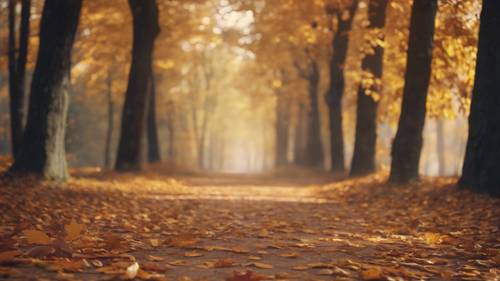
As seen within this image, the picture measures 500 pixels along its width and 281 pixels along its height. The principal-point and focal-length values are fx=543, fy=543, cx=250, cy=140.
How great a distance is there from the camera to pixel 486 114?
9922 millimetres

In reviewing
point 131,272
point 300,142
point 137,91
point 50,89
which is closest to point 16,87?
point 137,91

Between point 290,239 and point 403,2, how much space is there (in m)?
10.3

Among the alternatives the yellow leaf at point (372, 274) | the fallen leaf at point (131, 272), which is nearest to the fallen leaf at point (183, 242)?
the fallen leaf at point (131, 272)

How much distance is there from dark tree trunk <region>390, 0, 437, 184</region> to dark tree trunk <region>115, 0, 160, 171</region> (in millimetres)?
8291

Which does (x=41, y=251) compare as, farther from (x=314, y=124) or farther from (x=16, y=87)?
(x=314, y=124)

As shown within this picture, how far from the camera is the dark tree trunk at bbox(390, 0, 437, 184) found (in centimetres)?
1265

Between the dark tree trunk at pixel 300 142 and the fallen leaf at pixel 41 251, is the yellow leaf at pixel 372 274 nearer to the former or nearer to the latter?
the fallen leaf at pixel 41 251

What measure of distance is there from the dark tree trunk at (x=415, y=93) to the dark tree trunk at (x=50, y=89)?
25.1 feet

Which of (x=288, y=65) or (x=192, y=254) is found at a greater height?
(x=288, y=65)

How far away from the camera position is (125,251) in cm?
525

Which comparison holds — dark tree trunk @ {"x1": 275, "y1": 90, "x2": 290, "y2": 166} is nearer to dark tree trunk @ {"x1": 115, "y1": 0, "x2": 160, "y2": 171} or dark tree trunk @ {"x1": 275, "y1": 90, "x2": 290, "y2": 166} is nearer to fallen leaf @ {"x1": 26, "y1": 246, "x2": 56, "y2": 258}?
dark tree trunk @ {"x1": 115, "y1": 0, "x2": 160, "y2": 171}

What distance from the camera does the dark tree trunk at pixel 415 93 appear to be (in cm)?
1265

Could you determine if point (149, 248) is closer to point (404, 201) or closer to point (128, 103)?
point (404, 201)

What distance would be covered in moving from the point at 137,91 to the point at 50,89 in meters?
6.14
